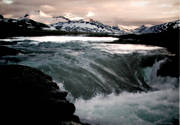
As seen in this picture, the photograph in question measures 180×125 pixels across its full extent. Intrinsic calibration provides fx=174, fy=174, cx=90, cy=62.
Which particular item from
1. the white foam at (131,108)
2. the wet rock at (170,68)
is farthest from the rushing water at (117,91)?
Result: the wet rock at (170,68)

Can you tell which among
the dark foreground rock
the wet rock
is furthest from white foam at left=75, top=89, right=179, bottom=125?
the dark foreground rock

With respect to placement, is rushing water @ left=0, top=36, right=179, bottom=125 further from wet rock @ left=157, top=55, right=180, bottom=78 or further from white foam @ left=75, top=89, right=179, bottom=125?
wet rock @ left=157, top=55, right=180, bottom=78

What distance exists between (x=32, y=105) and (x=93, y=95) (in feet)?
18.2

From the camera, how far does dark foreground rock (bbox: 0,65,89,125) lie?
237 inches

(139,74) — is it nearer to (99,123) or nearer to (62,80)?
(62,80)

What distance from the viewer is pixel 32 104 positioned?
665 cm

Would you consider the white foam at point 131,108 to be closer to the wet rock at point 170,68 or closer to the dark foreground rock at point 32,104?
the wet rock at point 170,68

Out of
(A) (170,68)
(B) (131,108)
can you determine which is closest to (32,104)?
(B) (131,108)

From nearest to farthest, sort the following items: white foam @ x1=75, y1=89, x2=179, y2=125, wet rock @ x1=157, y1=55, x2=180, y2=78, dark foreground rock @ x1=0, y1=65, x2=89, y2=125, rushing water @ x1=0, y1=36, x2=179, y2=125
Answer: dark foreground rock @ x1=0, y1=65, x2=89, y2=125 → white foam @ x1=75, y1=89, x2=179, y2=125 → rushing water @ x1=0, y1=36, x2=179, y2=125 → wet rock @ x1=157, y1=55, x2=180, y2=78

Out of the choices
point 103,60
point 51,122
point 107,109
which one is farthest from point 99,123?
point 103,60

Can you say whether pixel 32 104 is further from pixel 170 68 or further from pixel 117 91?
pixel 170 68

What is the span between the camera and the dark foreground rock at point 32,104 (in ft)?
19.7

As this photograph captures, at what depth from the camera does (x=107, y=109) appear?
33.1ft

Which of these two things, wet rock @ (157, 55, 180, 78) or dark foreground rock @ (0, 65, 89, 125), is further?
wet rock @ (157, 55, 180, 78)
